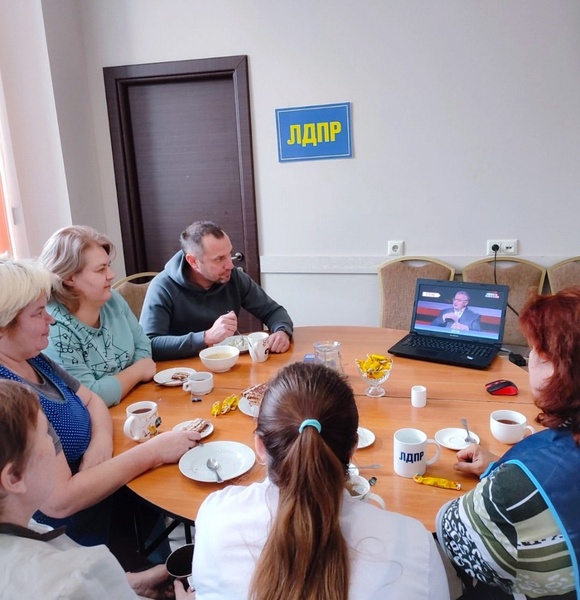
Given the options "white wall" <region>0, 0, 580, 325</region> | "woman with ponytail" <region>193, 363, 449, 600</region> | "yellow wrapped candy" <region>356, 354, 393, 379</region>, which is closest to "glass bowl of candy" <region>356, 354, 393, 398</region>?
"yellow wrapped candy" <region>356, 354, 393, 379</region>

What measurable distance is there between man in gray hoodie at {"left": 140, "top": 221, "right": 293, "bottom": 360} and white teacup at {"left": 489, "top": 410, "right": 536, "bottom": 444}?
3.09ft

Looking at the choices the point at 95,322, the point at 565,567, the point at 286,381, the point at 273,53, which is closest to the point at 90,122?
the point at 273,53

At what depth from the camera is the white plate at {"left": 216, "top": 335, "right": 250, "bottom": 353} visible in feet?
6.92

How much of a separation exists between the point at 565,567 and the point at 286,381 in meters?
0.59

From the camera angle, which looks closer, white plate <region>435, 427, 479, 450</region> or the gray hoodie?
white plate <region>435, 427, 479, 450</region>

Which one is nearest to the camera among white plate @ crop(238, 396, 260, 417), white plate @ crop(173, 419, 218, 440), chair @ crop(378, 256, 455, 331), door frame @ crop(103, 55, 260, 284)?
white plate @ crop(173, 419, 218, 440)

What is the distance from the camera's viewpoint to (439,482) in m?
1.17

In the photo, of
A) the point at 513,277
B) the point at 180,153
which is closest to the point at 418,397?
the point at 513,277

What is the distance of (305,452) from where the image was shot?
0.76m

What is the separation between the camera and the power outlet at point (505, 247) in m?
3.06

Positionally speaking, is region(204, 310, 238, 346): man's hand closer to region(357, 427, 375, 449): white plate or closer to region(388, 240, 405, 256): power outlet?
region(357, 427, 375, 449): white plate

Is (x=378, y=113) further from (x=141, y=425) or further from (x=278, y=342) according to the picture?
(x=141, y=425)

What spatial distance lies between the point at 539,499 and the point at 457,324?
3.89 ft

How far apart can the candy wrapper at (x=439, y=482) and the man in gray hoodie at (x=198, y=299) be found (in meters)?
1.00
